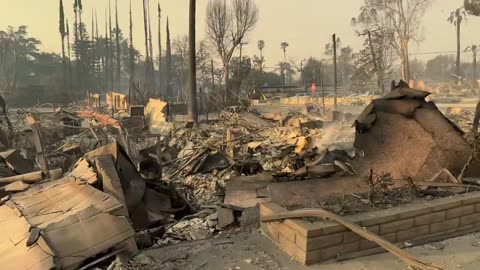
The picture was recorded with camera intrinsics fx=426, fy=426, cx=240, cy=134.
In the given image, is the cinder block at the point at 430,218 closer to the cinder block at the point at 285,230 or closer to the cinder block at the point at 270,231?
the cinder block at the point at 285,230

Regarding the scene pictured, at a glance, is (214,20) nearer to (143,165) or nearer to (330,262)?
(143,165)

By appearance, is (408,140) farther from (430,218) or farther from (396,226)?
(396,226)

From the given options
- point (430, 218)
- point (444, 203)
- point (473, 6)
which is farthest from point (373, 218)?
point (473, 6)

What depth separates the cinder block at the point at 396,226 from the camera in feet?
13.5

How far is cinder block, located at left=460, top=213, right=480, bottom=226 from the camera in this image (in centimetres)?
455

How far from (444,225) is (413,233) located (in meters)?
0.43

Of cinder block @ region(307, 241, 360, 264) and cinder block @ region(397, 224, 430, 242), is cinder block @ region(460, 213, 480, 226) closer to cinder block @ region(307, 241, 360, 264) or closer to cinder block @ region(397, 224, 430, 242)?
cinder block @ region(397, 224, 430, 242)

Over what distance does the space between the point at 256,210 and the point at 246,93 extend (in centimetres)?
3346

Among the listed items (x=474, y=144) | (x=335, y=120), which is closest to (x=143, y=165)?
(x=474, y=144)

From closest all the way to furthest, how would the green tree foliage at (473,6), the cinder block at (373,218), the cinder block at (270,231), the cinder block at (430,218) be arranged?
the cinder block at (373,218)
the cinder block at (430,218)
the cinder block at (270,231)
the green tree foliage at (473,6)

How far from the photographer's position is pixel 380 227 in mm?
4078

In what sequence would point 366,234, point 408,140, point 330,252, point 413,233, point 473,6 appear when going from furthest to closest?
point 473,6, point 408,140, point 413,233, point 330,252, point 366,234

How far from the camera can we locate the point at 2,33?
2522 inches

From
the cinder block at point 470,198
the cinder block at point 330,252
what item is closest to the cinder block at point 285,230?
the cinder block at point 330,252
